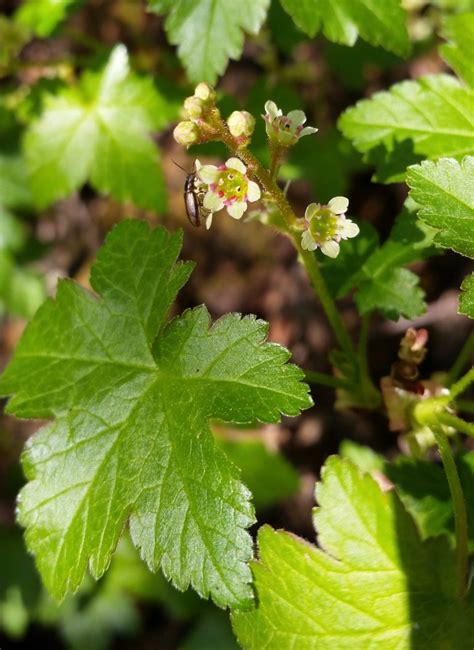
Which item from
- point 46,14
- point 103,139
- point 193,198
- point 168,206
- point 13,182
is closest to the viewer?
point 193,198

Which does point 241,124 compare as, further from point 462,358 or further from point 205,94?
point 462,358

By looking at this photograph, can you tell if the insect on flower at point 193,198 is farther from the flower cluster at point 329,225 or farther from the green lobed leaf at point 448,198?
the green lobed leaf at point 448,198

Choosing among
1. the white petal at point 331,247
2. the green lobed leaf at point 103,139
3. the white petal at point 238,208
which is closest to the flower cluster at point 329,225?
the white petal at point 331,247

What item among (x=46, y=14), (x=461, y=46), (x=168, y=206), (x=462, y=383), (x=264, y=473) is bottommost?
(x=264, y=473)

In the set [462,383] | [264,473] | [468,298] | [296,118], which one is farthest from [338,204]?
[264,473]

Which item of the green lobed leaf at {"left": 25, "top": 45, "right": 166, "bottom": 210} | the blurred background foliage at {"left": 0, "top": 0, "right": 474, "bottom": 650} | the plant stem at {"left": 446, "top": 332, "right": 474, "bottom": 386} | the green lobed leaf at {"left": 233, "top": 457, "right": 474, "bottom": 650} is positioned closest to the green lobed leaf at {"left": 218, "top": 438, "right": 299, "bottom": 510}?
the blurred background foliage at {"left": 0, "top": 0, "right": 474, "bottom": 650}

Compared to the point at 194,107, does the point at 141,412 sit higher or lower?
lower

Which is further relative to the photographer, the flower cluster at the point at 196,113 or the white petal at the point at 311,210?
the white petal at the point at 311,210
